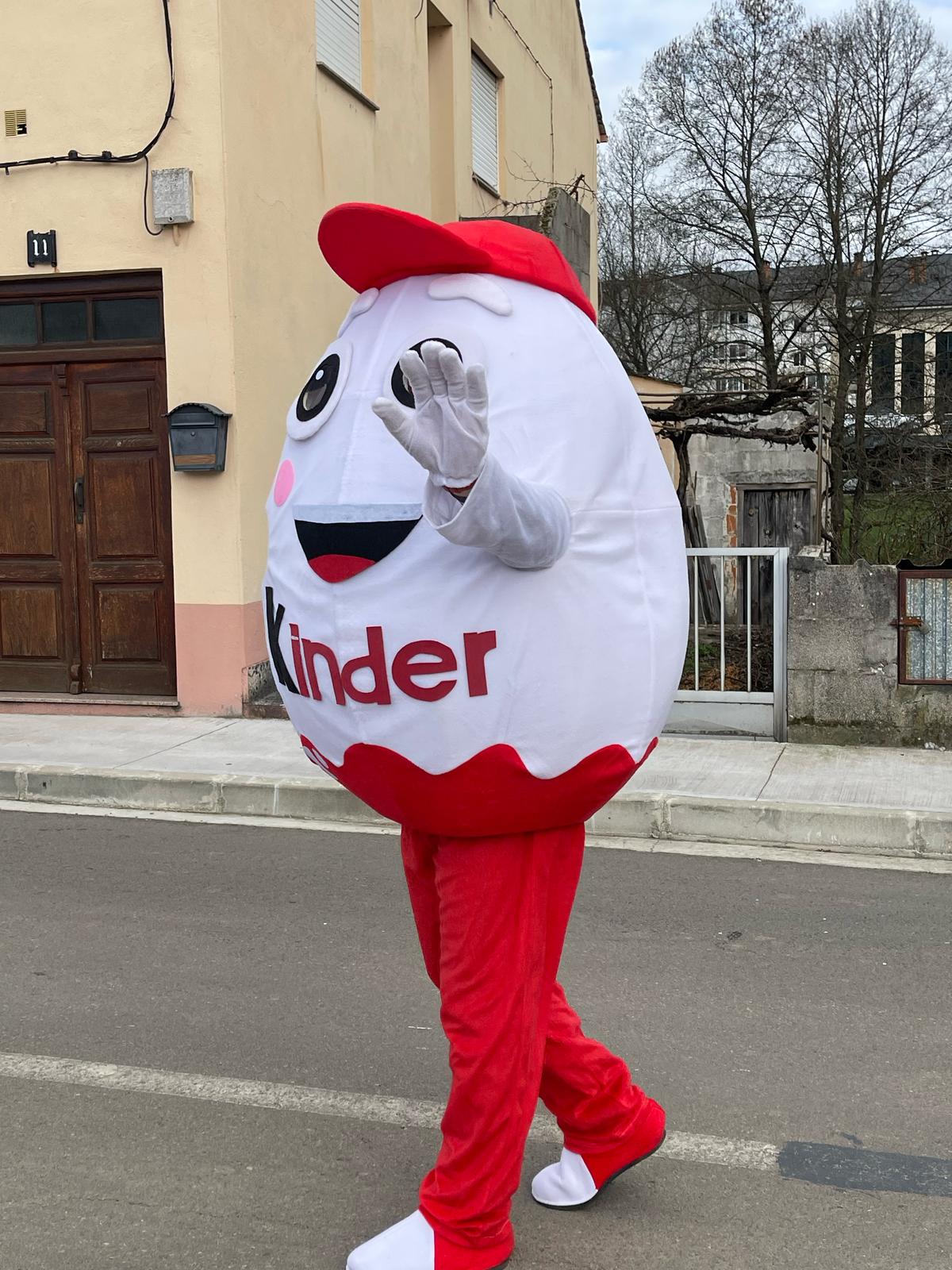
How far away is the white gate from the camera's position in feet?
25.3

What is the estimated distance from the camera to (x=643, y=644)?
2508mm

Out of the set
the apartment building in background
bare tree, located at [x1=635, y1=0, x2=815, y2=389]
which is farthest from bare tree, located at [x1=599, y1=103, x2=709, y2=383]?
the apartment building in background

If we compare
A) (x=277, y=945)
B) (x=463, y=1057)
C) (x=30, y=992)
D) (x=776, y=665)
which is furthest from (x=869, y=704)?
(x=463, y=1057)

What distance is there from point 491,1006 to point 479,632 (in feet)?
2.35

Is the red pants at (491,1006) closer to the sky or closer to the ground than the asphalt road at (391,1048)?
closer to the sky

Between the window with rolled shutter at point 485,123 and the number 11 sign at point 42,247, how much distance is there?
5749 millimetres

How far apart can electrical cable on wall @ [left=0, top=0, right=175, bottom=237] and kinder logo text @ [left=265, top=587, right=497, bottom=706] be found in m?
7.36

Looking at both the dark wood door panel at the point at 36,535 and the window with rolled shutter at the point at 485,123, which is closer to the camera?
the dark wood door panel at the point at 36,535

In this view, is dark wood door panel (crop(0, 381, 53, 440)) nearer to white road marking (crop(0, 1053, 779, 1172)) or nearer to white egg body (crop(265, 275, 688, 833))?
white road marking (crop(0, 1053, 779, 1172))

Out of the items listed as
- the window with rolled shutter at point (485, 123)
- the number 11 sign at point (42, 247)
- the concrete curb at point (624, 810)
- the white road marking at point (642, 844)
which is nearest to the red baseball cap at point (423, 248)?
the white road marking at point (642, 844)

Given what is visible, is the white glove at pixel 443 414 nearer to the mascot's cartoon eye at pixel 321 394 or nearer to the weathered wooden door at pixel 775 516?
the mascot's cartoon eye at pixel 321 394

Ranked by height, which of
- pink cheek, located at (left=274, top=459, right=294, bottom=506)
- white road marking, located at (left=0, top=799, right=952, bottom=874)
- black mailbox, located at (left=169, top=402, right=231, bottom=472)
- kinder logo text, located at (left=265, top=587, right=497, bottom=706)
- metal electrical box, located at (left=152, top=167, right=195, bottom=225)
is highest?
metal electrical box, located at (left=152, top=167, right=195, bottom=225)

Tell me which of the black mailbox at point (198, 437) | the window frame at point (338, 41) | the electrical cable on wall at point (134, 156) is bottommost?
the black mailbox at point (198, 437)

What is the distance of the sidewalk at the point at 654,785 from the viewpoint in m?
6.17
